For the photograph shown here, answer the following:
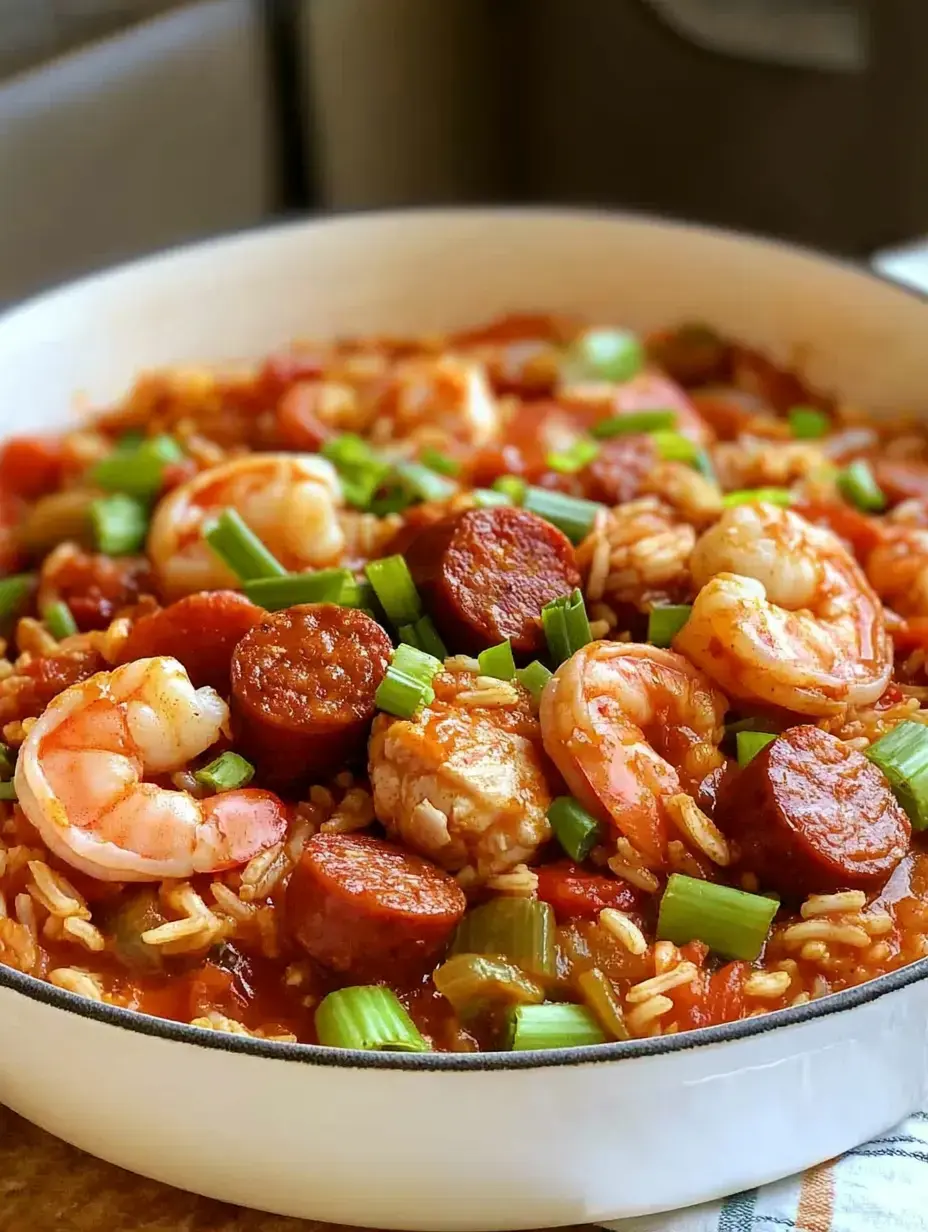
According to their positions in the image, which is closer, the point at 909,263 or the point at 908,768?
the point at 908,768

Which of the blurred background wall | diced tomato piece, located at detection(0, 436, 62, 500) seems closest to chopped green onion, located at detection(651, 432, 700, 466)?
diced tomato piece, located at detection(0, 436, 62, 500)

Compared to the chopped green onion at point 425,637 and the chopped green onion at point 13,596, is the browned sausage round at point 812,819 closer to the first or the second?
the chopped green onion at point 425,637

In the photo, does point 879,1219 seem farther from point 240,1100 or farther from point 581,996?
point 240,1100

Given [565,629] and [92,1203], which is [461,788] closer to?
[565,629]

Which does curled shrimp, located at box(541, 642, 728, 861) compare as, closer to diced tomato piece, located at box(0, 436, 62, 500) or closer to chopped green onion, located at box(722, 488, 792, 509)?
chopped green onion, located at box(722, 488, 792, 509)

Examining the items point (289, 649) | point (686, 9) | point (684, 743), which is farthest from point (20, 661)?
point (686, 9)

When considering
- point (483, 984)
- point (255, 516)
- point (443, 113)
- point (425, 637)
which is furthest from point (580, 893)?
point (443, 113)
